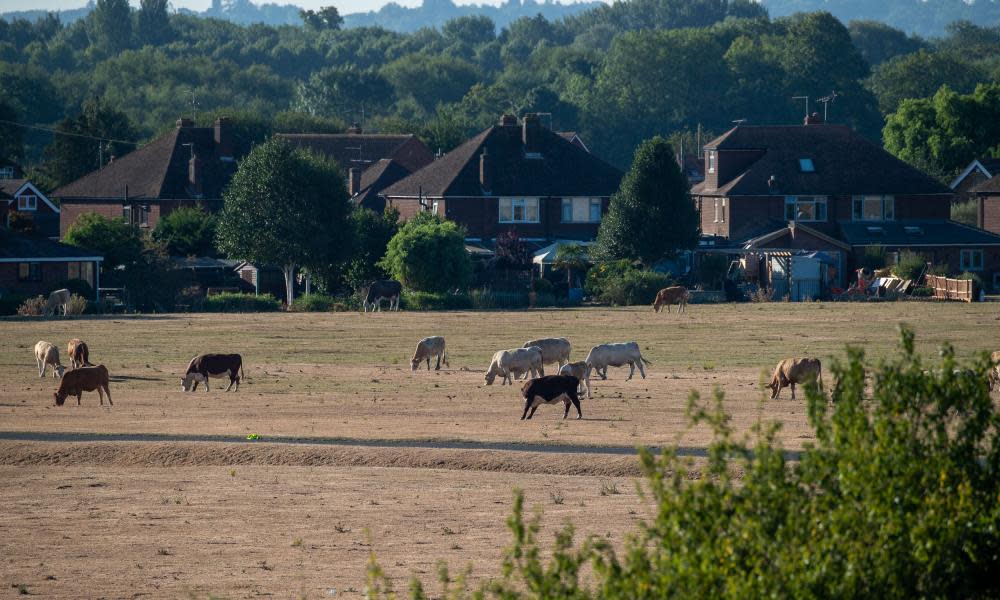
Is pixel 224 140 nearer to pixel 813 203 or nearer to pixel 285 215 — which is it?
pixel 285 215

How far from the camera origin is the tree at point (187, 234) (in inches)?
3329

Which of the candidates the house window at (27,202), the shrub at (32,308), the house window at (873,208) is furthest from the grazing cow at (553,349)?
the house window at (27,202)

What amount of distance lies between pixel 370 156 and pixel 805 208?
3903 cm

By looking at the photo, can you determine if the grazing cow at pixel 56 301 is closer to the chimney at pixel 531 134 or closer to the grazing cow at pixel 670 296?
the grazing cow at pixel 670 296

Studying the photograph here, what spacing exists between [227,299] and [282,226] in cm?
614

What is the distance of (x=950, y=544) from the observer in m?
13.8

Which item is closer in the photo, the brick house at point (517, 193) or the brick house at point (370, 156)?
the brick house at point (517, 193)

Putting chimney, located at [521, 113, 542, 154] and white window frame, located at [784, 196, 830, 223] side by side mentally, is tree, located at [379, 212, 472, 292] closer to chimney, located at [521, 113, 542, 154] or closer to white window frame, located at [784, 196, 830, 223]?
chimney, located at [521, 113, 542, 154]

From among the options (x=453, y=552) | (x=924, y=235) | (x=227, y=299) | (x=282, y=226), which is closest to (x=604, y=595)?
(x=453, y=552)

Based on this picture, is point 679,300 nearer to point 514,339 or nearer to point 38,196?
point 514,339

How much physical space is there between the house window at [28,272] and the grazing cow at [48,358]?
2897 centimetres

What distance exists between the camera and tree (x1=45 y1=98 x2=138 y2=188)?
12162cm

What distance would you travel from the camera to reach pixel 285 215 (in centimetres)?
7662

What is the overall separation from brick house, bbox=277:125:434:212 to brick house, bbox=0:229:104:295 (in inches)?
1257
